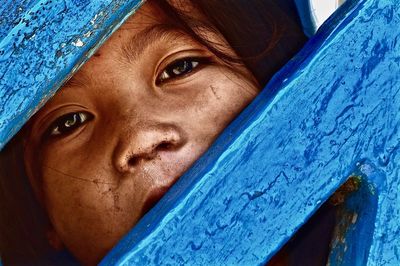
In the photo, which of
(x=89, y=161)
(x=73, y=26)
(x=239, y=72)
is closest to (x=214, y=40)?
(x=239, y=72)

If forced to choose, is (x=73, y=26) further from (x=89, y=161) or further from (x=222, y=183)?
(x=89, y=161)

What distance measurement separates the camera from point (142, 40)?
0.86 meters

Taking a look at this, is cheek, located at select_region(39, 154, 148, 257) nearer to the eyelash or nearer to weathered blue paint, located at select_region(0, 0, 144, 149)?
the eyelash

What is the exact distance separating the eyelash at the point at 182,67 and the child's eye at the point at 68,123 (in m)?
0.12

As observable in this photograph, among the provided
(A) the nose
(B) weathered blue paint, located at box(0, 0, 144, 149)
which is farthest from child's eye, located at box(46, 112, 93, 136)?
(B) weathered blue paint, located at box(0, 0, 144, 149)

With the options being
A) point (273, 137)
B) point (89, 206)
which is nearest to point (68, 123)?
point (89, 206)

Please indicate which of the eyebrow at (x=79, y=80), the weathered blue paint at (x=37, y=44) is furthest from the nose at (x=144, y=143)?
the weathered blue paint at (x=37, y=44)

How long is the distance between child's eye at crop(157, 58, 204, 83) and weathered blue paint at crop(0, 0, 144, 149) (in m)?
0.29

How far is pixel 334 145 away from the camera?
0.63 metres

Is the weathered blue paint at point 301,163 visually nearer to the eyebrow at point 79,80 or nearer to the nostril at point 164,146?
the nostril at point 164,146

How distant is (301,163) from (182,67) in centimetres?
34

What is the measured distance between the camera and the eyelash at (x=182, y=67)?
0.89 m

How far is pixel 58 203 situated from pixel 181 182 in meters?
0.37

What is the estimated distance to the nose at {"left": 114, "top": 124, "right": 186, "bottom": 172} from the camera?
813 mm
